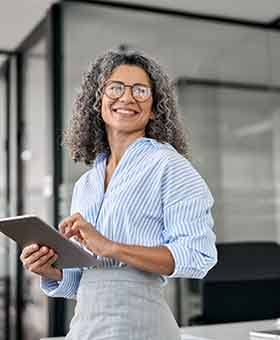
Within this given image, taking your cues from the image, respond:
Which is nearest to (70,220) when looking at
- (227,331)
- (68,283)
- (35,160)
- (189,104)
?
(68,283)

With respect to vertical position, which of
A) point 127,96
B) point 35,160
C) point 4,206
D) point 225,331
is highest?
point 35,160

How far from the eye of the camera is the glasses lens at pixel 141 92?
1.38 metres

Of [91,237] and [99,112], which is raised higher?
[99,112]

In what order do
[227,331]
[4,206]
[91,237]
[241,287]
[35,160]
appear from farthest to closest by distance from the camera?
[4,206] → [35,160] → [241,287] → [227,331] → [91,237]

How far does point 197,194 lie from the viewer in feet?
Answer: 4.24

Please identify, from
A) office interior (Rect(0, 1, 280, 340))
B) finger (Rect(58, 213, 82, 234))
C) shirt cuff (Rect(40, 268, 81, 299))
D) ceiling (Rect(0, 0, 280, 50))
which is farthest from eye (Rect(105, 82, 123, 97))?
ceiling (Rect(0, 0, 280, 50))

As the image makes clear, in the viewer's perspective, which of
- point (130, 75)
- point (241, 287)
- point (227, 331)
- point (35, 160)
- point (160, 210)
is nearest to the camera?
point (160, 210)

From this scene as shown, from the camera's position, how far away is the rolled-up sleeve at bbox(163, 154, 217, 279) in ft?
4.05

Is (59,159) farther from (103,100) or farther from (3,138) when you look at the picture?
(103,100)

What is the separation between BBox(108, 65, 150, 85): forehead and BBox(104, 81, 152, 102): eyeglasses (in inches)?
0.5

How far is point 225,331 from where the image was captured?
7.03ft

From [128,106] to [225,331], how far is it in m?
1.13

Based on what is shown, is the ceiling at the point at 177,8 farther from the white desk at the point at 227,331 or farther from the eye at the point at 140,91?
the eye at the point at 140,91

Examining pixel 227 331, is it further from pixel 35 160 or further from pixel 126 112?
pixel 35 160
